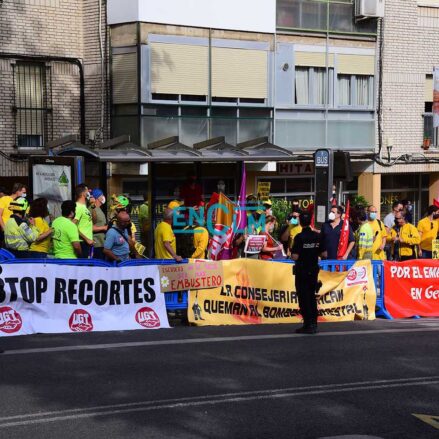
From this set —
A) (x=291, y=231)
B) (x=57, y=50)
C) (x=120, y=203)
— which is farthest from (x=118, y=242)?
(x=57, y=50)

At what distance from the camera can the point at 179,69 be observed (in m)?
24.4

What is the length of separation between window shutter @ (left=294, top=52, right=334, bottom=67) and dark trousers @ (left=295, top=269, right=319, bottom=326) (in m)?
13.7

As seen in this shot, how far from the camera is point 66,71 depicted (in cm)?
2416

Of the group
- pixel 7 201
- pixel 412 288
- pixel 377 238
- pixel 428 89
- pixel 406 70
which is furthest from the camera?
pixel 428 89

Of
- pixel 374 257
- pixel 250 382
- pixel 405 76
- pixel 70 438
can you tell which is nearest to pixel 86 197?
pixel 374 257

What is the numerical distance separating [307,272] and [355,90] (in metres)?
15.2

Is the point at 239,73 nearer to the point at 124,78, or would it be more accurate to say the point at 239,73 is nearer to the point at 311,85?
the point at 311,85

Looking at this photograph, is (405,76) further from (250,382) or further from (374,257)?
(250,382)

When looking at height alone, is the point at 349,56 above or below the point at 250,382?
above

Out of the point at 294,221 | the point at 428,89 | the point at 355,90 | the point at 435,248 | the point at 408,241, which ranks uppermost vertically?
the point at 428,89

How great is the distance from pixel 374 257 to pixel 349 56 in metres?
11.2

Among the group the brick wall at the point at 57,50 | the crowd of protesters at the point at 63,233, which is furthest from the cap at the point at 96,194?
the brick wall at the point at 57,50

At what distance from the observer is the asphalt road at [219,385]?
28.4 ft

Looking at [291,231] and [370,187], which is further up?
[370,187]
